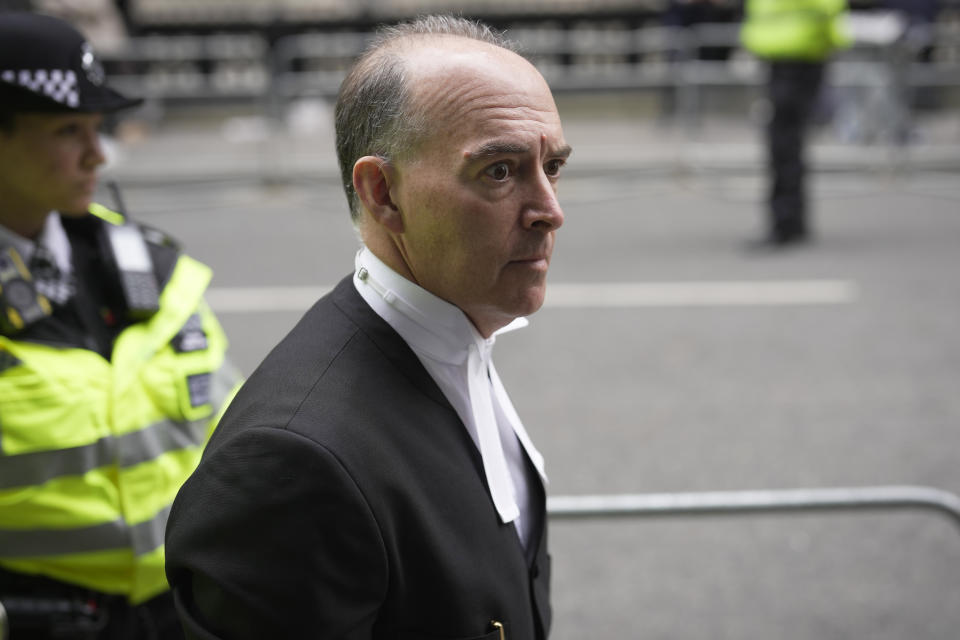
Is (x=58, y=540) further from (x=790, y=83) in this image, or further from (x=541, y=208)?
(x=790, y=83)

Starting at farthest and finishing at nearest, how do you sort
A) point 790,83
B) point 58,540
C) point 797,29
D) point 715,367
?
1. point 790,83
2. point 797,29
3. point 715,367
4. point 58,540

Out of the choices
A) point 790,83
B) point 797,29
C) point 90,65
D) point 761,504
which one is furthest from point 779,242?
point 90,65

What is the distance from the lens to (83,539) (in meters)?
A: 2.01

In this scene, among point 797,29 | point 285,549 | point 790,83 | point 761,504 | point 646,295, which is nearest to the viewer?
point 285,549

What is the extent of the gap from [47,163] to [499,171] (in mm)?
1139

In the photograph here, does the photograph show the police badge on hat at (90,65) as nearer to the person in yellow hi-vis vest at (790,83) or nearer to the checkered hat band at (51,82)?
the checkered hat band at (51,82)

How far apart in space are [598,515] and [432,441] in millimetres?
1389

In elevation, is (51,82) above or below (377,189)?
above

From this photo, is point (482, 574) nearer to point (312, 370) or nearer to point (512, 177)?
point (312, 370)

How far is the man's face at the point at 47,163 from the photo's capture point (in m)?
2.13

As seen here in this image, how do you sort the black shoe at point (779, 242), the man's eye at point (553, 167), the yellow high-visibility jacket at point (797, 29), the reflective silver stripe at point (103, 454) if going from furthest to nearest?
the black shoe at point (779, 242), the yellow high-visibility jacket at point (797, 29), the reflective silver stripe at point (103, 454), the man's eye at point (553, 167)

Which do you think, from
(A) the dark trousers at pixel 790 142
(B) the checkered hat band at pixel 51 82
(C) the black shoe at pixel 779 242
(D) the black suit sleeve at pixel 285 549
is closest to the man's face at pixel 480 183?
(D) the black suit sleeve at pixel 285 549

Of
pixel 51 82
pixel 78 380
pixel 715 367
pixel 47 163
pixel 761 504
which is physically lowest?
pixel 715 367

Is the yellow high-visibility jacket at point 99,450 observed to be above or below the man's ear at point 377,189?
below
